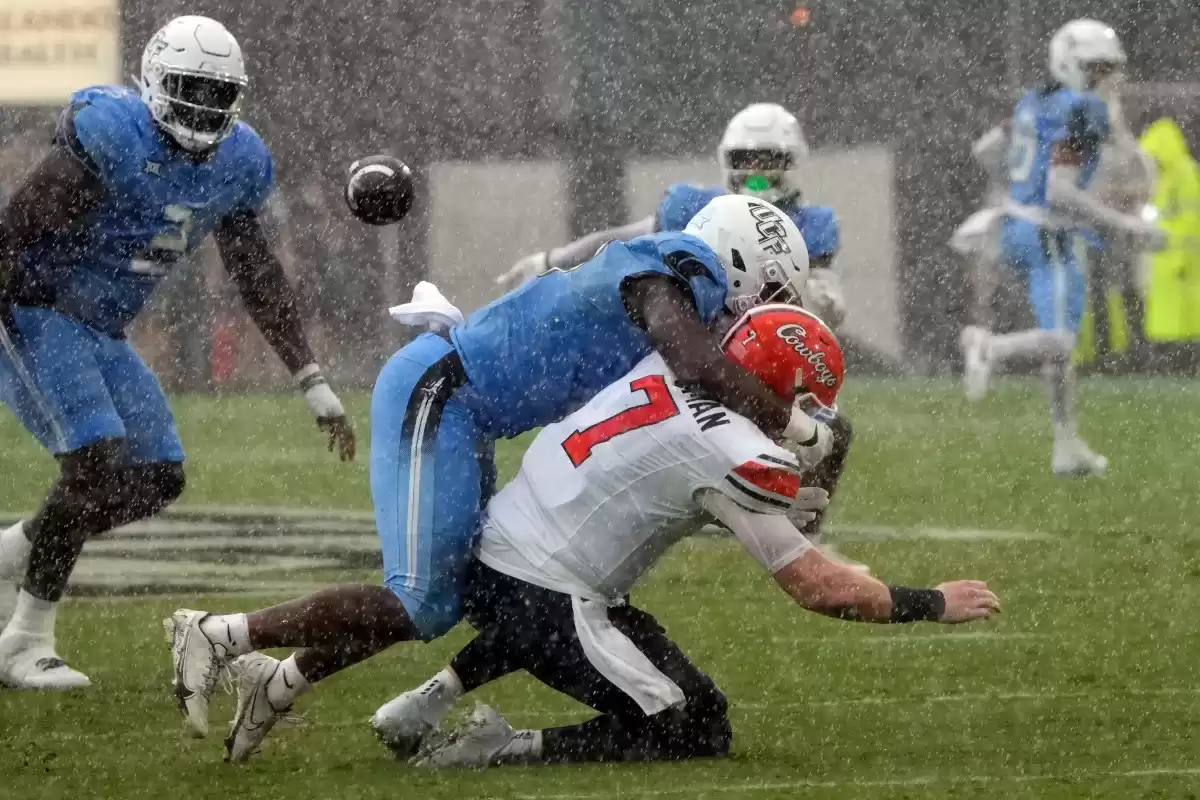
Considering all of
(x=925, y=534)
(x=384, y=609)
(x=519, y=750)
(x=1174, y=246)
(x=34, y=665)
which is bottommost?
(x=1174, y=246)

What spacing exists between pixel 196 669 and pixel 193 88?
1.68 metres

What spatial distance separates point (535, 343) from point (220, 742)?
1031 mm

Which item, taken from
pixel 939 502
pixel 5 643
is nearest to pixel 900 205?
pixel 939 502

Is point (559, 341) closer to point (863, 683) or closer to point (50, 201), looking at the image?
point (863, 683)

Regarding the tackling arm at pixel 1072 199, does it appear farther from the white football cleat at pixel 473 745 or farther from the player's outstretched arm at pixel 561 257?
the white football cleat at pixel 473 745

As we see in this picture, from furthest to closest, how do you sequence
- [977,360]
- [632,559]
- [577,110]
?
[577,110] < [977,360] < [632,559]

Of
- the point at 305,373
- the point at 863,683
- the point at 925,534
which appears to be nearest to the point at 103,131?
the point at 305,373

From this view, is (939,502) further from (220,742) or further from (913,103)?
(913,103)

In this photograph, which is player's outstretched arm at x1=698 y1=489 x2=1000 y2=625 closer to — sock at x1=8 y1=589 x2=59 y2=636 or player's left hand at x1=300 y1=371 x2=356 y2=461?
player's left hand at x1=300 y1=371 x2=356 y2=461

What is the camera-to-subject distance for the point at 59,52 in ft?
55.1

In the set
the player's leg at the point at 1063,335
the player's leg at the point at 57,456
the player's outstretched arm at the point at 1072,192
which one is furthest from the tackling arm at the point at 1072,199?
the player's leg at the point at 57,456

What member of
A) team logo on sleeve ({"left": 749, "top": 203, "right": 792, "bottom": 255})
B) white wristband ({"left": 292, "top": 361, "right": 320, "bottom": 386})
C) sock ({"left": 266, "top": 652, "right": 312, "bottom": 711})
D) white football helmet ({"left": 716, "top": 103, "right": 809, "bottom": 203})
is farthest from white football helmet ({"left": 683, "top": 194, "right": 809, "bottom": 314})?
white football helmet ({"left": 716, "top": 103, "right": 809, "bottom": 203})

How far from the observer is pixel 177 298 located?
15445 mm

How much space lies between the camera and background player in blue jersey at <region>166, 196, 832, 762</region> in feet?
14.0
